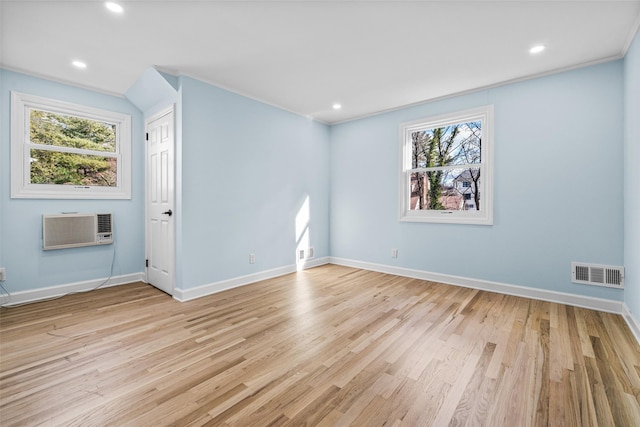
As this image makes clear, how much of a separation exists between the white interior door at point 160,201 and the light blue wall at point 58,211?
216mm

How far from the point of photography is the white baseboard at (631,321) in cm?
231

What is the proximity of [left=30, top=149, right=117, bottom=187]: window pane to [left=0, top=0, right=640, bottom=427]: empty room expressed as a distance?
1.0 inches

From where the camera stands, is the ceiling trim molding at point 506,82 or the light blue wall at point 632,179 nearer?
the light blue wall at point 632,179

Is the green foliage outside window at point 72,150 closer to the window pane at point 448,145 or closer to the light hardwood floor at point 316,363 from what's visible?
the light hardwood floor at point 316,363

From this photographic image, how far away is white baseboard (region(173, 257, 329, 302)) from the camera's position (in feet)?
10.8

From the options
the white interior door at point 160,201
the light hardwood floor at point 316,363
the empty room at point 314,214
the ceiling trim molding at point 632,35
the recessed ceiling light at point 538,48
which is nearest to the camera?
the light hardwood floor at point 316,363

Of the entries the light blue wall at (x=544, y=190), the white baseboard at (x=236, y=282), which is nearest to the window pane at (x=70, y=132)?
the white baseboard at (x=236, y=282)

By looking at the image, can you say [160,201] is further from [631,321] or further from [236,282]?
[631,321]

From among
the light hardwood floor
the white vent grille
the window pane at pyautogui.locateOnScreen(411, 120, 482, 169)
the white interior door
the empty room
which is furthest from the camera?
the window pane at pyautogui.locateOnScreen(411, 120, 482, 169)

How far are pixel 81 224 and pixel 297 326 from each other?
3088 mm

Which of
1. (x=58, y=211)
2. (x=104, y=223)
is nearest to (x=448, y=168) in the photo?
(x=104, y=223)

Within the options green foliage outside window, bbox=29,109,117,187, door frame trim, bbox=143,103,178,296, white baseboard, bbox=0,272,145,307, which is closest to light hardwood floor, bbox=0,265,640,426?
white baseboard, bbox=0,272,145,307

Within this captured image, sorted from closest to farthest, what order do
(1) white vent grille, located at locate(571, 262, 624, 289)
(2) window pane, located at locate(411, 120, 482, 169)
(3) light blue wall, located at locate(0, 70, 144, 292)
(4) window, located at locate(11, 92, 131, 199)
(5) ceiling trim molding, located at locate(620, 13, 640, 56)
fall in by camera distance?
(5) ceiling trim molding, located at locate(620, 13, 640, 56), (1) white vent grille, located at locate(571, 262, 624, 289), (3) light blue wall, located at locate(0, 70, 144, 292), (4) window, located at locate(11, 92, 131, 199), (2) window pane, located at locate(411, 120, 482, 169)

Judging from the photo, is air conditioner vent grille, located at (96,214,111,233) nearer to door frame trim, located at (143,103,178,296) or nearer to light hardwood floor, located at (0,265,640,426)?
door frame trim, located at (143,103,178,296)
